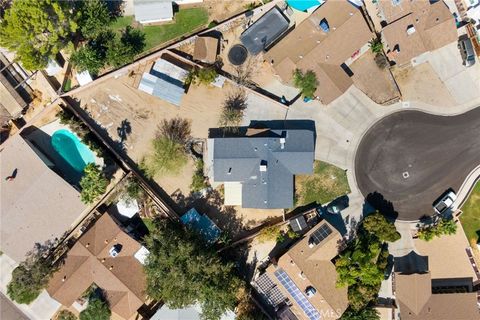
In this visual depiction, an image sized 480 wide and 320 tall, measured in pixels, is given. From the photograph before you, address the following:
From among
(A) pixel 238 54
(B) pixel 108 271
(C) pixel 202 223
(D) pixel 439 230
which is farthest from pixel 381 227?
(B) pixel 108 271

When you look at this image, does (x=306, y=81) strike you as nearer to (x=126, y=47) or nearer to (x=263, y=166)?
(x=263, y=166)

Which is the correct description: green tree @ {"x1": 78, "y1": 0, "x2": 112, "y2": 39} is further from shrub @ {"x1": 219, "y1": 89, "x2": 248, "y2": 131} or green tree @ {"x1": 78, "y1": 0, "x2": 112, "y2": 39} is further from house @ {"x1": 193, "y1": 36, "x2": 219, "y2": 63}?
shrub @ {"x1": 219, "y1": 89, "x2": 248, "y2": 131}

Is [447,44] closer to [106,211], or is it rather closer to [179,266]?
[179,266]

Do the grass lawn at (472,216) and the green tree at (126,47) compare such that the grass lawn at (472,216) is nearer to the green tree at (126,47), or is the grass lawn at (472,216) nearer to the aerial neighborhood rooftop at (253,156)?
the aerial neighborhood rooftop at (253,156)

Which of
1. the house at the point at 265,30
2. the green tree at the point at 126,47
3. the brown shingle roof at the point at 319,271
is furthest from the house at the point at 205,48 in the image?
the brown shingle roof at the point at 319,271

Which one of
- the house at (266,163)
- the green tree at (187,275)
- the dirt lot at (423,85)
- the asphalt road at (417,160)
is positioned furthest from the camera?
the dirt lot at (423,85)

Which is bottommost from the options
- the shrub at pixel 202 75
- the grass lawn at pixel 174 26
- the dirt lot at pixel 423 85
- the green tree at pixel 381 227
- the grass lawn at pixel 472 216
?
the grass lawn at pixel 472 216

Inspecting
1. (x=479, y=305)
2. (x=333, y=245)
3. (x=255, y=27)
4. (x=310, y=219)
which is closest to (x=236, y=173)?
(x=310, y=219)
